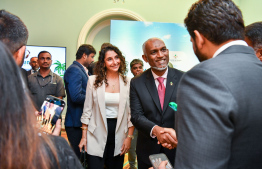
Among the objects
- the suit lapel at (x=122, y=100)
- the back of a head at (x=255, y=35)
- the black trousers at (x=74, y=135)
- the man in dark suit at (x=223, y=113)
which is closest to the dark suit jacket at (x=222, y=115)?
the man in dark suit at (x=223, y=113)

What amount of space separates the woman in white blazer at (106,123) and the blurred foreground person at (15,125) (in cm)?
169

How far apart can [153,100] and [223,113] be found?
3.82 feet

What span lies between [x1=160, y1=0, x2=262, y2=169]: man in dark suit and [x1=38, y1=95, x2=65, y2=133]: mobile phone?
86 cm

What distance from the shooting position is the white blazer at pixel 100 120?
2191 millimetres

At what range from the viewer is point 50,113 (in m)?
1.37

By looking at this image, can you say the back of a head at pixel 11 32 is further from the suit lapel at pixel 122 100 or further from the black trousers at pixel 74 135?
the black trousers at pixel 74 135

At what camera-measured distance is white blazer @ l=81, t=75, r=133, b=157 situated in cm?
219

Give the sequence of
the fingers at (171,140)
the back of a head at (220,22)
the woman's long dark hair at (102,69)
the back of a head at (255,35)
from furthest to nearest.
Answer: the woman's long dark hair at (102,69), the fingers at (171,140), the back of a head at (255,35), the back of a head at (220,22)

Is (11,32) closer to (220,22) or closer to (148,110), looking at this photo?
(220,22)

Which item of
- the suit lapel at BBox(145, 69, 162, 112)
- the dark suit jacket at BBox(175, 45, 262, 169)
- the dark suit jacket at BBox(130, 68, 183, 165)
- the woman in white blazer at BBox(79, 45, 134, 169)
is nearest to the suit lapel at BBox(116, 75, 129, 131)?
the woman in white blazer at BBox(79, 45, 134, 169)

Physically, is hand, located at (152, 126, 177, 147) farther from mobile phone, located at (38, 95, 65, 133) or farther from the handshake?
mobile phone, located at (38, 95, 65, 133)

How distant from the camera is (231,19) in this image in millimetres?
895

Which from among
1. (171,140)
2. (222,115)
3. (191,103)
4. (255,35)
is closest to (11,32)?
(191,103)

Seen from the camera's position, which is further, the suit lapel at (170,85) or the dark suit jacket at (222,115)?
the suit lapel at (170,85)
